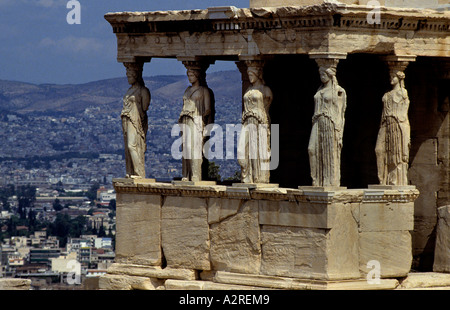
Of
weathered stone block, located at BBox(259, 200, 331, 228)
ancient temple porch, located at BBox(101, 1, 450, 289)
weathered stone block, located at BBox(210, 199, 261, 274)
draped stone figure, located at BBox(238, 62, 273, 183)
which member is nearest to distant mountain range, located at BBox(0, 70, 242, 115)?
ancient temple porch, located at BBox(101, 1, 450, 289)

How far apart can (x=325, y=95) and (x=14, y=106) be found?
5323 cm

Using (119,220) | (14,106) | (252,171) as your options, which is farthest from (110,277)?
(14,106)

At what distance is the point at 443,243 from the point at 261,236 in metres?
2.99

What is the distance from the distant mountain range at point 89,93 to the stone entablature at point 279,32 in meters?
27.4

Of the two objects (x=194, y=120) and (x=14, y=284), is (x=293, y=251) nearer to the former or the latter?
(x=194, y=120)

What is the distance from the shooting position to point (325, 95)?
24891 millimetres

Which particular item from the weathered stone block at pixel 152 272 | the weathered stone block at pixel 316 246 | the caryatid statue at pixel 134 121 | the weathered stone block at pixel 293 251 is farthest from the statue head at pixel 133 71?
the weathered stone block at pixel 293 251

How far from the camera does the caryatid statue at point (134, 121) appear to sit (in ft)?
88.6

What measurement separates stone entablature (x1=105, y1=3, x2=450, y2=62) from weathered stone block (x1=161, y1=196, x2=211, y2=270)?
7.55 feet

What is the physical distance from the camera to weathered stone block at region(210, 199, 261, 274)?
25594mm

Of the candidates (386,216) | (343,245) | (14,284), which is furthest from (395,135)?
(14,284)

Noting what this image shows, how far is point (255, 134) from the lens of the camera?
25609 millimetres

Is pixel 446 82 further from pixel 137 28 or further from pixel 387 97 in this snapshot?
pixel 137 28

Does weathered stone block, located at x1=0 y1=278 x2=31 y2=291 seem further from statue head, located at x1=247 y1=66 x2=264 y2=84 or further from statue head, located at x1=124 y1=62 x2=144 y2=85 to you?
statue head, located at x1=247 y1=66 x2=264 y2=84
